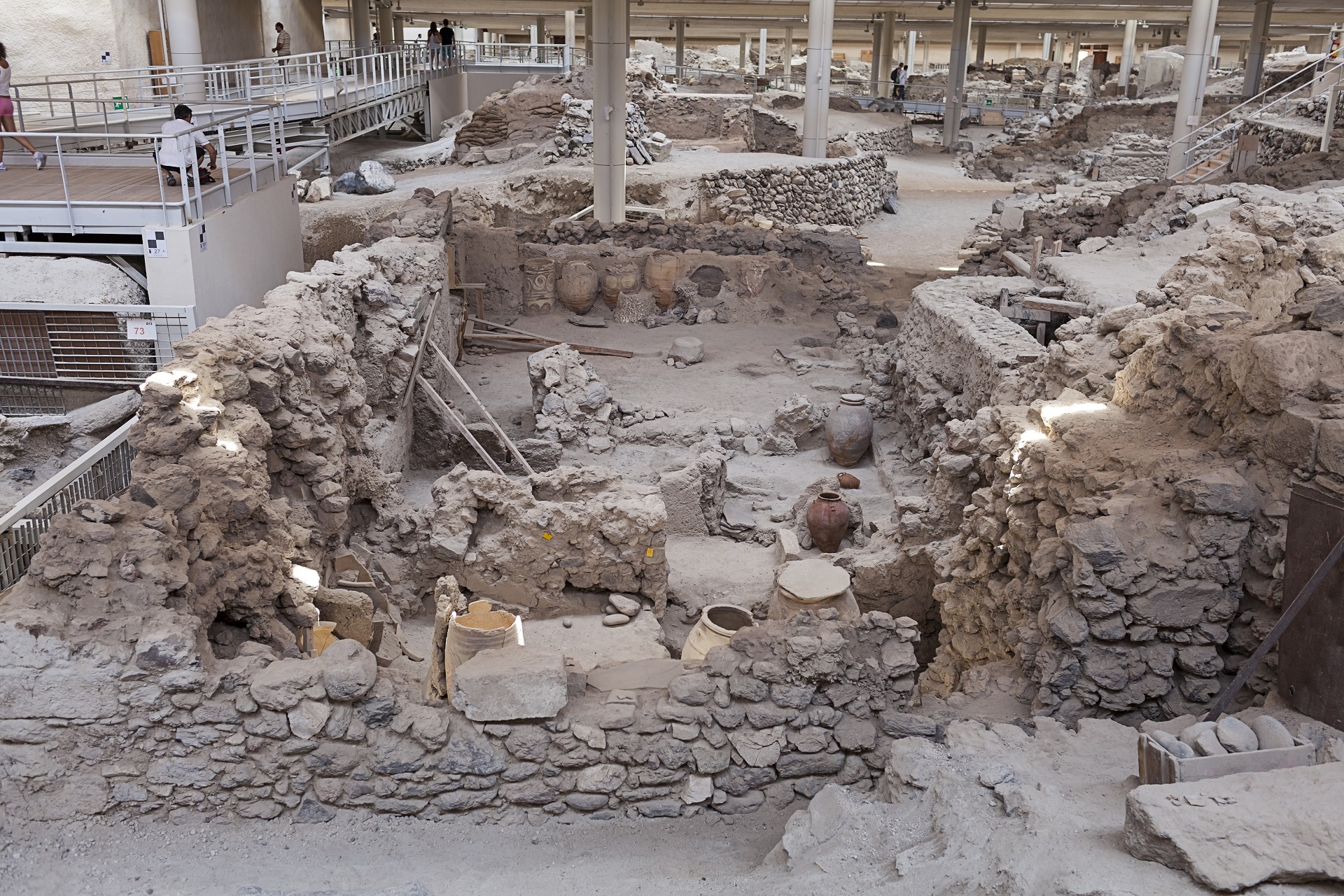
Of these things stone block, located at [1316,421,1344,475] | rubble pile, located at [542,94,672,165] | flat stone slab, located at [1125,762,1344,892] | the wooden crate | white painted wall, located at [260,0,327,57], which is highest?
white painted wall, located at [260,0,327,57]

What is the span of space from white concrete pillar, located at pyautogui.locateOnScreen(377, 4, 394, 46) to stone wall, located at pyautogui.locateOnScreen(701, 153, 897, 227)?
1722cm

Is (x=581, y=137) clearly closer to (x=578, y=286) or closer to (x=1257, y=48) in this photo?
(x=578, y=286)

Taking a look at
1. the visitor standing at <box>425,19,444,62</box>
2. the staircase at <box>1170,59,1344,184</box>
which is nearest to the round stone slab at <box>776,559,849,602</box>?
the staircase at <box>1170,59,1344,184</box>

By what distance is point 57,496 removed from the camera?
5.35 meters

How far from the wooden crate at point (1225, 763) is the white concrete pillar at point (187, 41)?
16.1m

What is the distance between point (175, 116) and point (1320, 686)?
937 centimetres

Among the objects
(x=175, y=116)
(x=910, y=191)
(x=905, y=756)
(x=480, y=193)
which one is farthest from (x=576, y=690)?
(x=910, y=191)

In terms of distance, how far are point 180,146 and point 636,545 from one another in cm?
462

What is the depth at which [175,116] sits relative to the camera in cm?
934

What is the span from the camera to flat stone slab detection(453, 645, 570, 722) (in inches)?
175

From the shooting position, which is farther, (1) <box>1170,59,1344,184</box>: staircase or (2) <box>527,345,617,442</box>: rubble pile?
(1) <box>1170,59,1344,184</box>: staircase

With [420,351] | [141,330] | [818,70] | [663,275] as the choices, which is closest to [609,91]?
[663,275]

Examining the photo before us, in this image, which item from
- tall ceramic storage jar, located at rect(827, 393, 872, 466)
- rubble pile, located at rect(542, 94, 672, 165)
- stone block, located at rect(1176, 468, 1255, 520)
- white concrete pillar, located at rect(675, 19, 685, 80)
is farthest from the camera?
white concrete pillar, located at rect(675, 19, 685, 80)

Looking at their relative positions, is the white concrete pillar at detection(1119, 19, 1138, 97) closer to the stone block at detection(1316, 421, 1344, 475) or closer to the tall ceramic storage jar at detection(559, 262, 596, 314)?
the tall ceramic storage jar at detection(559, 262, 596, 314)
